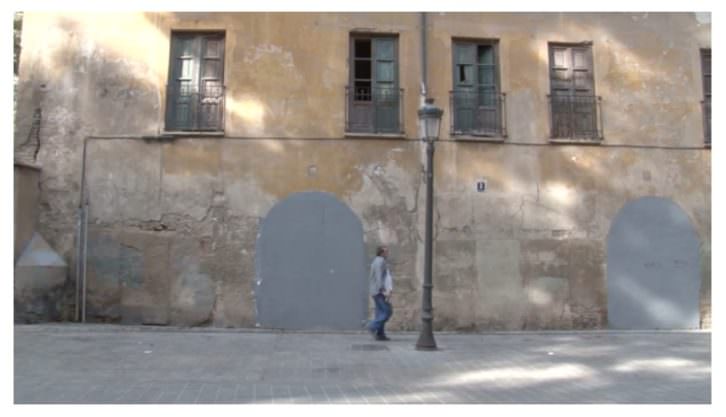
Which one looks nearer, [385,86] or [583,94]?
[385,86]

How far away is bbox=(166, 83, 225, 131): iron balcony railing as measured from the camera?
12.0m

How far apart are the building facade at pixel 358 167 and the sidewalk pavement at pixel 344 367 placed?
947 mm

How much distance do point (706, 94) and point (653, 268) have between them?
400cm

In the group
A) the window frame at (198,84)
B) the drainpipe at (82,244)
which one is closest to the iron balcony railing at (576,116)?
the window frame at (198,84)

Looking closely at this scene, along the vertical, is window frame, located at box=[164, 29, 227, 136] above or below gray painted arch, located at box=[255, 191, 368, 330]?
above

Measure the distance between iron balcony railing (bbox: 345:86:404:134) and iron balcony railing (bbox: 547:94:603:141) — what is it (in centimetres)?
320

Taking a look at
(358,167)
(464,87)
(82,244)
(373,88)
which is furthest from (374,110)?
(82,244)

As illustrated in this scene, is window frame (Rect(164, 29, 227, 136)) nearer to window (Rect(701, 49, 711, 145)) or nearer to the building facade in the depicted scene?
the building facade

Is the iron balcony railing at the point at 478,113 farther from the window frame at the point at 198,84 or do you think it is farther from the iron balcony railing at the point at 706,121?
the window frame at the point at 198,84

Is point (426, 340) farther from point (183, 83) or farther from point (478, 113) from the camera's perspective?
point (183, 83)

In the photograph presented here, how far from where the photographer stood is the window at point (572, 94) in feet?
41.6

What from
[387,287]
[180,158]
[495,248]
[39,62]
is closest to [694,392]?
[387,287]

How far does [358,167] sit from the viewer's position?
1210 cm

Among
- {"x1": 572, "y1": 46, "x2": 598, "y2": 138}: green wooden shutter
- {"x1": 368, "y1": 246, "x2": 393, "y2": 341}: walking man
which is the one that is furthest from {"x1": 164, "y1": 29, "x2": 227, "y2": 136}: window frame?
{"x1": 572, "y1": 46, "x2": 598, "y2": 138}: green wooden shutter
